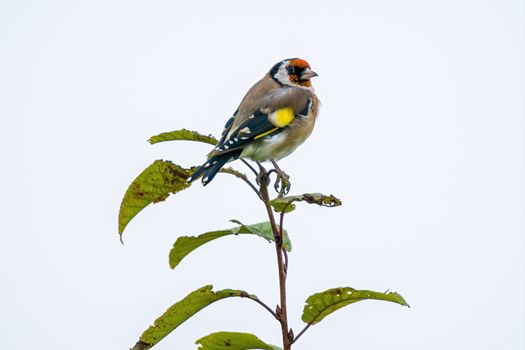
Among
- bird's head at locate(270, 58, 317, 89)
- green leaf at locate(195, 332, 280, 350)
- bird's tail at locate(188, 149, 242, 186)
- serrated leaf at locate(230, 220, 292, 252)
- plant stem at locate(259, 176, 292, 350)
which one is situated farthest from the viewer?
bird's head at locate(270, 58, 317, 89)

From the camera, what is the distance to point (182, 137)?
2.70 metres

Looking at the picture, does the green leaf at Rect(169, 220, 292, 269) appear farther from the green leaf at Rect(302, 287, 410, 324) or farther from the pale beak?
the pale beak

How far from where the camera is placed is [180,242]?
2.49 m

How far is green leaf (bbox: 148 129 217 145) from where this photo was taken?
8.72 ft

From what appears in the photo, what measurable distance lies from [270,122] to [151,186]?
2466mm

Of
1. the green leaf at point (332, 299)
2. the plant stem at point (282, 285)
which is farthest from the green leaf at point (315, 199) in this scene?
the green leaf at point (332, 299)

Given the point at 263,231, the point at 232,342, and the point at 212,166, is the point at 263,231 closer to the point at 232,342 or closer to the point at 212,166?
the point at 232,342

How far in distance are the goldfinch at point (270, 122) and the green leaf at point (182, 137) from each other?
1256mm

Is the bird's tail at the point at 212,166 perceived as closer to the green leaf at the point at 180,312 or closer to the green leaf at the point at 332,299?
the green leaf at the point at 180,312

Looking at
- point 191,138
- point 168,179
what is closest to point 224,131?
point 191,138

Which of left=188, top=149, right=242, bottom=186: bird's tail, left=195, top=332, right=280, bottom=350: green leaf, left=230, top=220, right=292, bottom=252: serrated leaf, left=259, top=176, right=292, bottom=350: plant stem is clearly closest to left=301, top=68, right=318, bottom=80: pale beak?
left=188, top=149, right=242, bottom=186: bird's tail

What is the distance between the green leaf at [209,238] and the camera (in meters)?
2.40

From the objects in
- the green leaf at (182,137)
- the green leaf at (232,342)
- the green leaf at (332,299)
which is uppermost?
the green leaf at (182,137)

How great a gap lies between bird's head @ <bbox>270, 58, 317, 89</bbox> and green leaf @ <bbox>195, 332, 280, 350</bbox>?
380 cm
